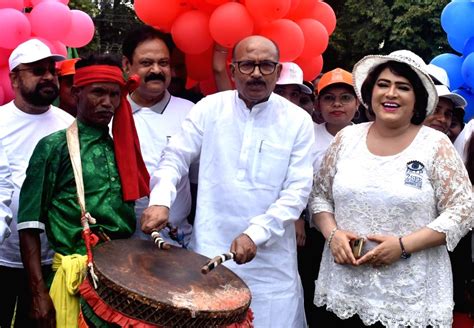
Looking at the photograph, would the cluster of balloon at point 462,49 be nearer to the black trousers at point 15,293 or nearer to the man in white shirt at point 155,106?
the man in white shirt at point 155,106

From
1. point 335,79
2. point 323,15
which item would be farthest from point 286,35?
point 323,15

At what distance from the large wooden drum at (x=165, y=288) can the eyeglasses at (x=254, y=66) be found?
1035 mm

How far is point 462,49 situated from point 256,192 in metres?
2.83

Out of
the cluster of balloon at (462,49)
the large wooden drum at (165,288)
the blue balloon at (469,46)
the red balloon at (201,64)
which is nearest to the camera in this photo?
the large wooden drum at (165,288)

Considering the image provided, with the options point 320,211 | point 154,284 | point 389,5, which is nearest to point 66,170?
point 154,284

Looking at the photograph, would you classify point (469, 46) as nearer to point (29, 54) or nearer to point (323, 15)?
point (323, 15)

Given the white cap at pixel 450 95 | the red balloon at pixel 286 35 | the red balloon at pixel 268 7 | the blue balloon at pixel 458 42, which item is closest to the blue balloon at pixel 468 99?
the blue balloon at pixel 458 42

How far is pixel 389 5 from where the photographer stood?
18844 millimetres

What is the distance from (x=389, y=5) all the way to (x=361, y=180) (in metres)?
16.9

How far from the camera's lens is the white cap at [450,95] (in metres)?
4.21

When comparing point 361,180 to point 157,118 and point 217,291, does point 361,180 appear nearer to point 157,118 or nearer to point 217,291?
point 217,291

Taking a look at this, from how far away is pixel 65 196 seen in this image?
302 cm

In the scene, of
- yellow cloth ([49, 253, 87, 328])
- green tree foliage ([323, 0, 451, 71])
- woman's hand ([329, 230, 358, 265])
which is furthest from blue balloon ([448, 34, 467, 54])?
green tree foliage ([323, 0, 451, 71])

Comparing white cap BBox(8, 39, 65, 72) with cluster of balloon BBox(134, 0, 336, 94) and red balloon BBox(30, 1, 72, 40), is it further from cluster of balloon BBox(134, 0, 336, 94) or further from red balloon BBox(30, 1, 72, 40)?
cluster of balloon BBox(134, 0, 336, 94)
